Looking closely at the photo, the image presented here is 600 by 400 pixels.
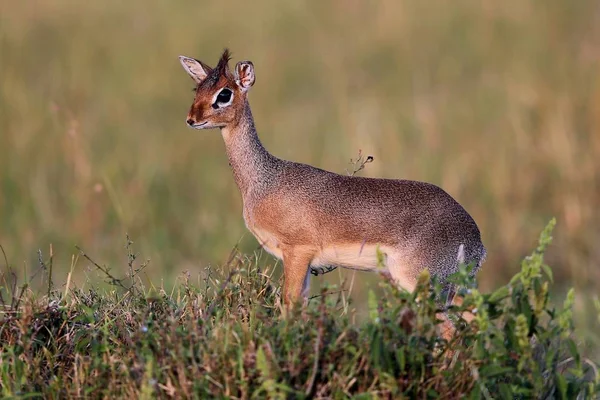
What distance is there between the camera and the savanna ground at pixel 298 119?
10016mm

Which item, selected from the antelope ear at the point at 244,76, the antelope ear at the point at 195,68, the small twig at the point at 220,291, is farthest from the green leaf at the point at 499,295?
the antelope ear at the point at 195,68

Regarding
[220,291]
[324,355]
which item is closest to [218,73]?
[220,291]

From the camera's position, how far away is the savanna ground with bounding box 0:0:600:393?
10.0 metres

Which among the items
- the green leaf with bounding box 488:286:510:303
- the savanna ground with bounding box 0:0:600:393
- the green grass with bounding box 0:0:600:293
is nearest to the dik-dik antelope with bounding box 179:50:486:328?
the green leaf with bounding box 488:286:510:303

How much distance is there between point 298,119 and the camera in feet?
40.4

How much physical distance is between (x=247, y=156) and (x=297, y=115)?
6.46 m

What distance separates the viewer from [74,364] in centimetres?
449

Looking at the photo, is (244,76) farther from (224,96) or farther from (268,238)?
(268,238)

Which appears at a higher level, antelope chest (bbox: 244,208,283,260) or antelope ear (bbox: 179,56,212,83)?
antelope ear (bbox: 179,56,212,83)

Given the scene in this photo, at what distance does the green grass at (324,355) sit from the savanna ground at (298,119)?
3.21m

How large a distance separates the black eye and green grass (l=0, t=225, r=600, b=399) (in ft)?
4.27

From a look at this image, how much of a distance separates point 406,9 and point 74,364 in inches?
403

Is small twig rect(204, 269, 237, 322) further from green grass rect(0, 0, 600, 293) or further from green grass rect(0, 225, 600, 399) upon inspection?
green grass rect(0, 0, 600, 293)

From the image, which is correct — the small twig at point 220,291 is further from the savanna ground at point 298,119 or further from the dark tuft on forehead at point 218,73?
the savanna ground at point 298,119
